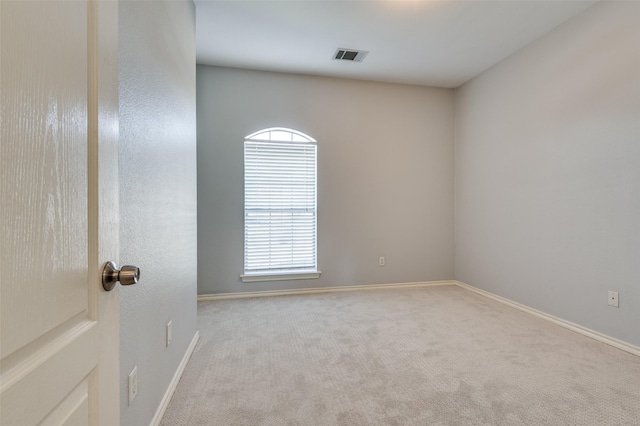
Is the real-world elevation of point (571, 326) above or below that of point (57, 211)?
below

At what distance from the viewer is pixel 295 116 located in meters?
3.88

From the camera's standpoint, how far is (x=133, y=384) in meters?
1.27

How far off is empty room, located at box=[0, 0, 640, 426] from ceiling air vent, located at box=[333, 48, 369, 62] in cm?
6

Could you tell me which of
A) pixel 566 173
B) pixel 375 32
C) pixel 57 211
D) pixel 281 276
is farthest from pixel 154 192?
pixel 566 173

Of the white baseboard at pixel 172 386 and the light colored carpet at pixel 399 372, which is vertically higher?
the white baseboard at pixel 172 386

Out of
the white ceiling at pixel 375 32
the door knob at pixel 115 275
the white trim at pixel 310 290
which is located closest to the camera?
the door knob at pixel 115 275

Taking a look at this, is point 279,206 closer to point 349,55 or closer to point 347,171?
point 347,171

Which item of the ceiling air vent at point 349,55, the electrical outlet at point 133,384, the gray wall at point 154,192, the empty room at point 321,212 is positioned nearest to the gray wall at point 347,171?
the empty room at point 321,212

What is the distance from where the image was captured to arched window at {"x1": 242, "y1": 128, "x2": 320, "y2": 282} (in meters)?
3.79

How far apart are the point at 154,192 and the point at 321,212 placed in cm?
258

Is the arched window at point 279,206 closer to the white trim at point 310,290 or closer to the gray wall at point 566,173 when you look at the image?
the white trim at point 310,290

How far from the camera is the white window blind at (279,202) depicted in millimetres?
3795

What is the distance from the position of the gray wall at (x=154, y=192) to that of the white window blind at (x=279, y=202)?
4.97 feet

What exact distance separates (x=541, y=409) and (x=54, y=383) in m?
2.17
